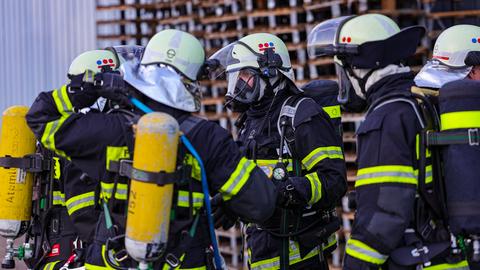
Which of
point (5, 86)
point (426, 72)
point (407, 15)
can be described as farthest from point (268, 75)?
point (5, 86)

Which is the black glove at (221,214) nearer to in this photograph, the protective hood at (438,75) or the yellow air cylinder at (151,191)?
the yellow air cylinder at (151,191)

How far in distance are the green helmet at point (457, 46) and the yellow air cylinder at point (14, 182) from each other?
8.30ft

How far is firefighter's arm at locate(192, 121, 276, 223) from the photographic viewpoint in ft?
12.1

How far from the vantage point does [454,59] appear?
5027 millimetres

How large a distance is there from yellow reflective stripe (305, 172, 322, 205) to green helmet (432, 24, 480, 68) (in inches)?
44.6

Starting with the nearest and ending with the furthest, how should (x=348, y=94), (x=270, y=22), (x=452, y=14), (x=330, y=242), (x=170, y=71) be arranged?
1. (x=170, y=71)
2. (x=348, y=94)
3. (x=330, y=242)
4. (x=452, y=14)
5. (x=270, y=22)

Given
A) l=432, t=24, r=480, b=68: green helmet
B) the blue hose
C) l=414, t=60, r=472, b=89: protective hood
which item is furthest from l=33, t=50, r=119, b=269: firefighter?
l=432, t=24, r=480, b=68: green helmet

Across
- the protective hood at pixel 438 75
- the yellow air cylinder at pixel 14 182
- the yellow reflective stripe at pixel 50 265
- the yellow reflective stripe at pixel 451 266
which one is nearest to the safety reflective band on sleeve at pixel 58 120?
the yellow air cylinder at pixel 14 182

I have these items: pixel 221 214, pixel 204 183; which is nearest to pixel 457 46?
pixel 221 214

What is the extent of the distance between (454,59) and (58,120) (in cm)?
251

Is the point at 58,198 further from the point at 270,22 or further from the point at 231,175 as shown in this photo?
the point at 270,22

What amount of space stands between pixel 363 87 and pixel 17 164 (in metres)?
2.08

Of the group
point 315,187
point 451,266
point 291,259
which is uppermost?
point 315,187

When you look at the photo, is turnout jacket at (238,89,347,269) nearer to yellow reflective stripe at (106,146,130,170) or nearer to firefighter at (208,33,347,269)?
firefighter at (208,33,347,269)
